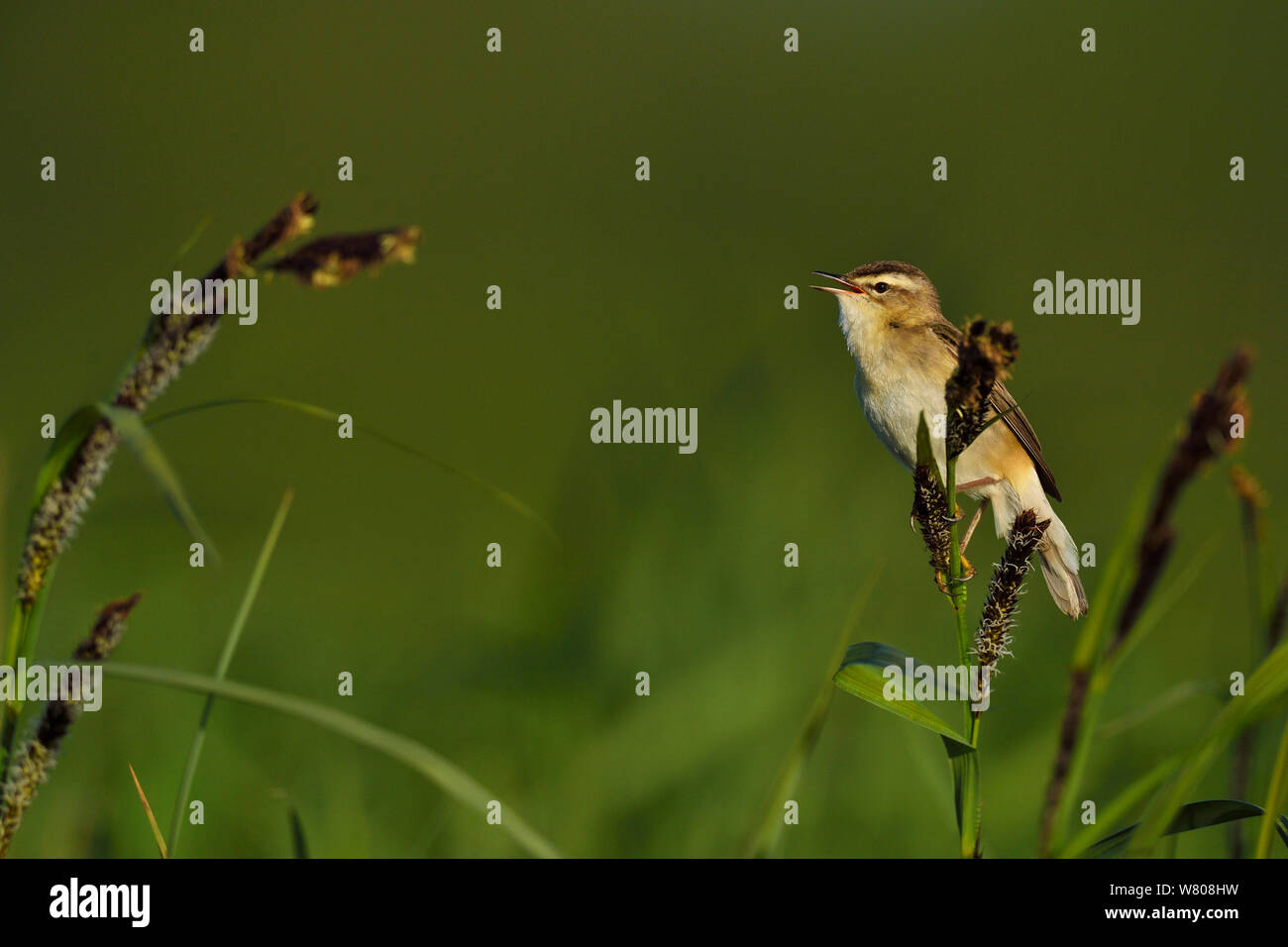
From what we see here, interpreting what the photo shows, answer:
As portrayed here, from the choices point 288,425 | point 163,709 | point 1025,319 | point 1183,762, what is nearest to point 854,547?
point 163,709

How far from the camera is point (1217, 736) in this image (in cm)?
111

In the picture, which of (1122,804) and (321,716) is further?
(1122,804)

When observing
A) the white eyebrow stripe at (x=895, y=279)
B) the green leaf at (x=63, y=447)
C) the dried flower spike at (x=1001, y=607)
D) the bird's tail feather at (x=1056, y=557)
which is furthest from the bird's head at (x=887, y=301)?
the green leaf at (x=63, y=447)

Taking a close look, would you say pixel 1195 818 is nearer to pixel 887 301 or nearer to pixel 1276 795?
pixel 1276 795

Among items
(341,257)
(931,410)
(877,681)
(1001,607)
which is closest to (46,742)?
(341,257)

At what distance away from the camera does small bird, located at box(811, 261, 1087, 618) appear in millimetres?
2824

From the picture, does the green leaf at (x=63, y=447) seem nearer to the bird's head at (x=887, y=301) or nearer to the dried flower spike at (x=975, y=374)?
the dried flower spike at (x=975, y=374)

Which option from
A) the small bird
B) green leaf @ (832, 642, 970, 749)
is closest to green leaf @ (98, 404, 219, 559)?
green leaf @ (832, 642, 970, 749)

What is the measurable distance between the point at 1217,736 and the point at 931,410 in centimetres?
175

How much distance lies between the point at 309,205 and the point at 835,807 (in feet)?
8.58

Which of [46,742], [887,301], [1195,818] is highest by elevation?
[887,301]

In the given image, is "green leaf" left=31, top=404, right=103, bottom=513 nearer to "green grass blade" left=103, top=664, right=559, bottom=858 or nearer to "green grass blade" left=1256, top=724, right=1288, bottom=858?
"green grass blade" left=103, top=664, right=559, bottom=858

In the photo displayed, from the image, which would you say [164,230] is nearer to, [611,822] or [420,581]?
[420,581]

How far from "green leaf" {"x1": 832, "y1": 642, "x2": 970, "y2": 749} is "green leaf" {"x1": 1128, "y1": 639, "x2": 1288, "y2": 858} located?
0.24 metres
